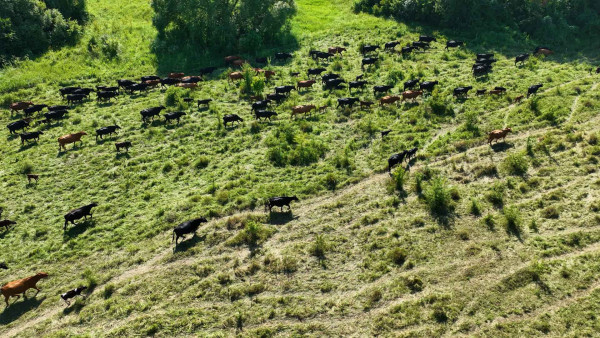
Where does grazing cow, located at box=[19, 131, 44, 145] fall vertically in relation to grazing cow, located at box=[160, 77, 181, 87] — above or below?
below

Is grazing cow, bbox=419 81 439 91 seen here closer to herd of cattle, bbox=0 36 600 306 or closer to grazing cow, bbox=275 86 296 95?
herd of cattle, bbox=0 36 600 306

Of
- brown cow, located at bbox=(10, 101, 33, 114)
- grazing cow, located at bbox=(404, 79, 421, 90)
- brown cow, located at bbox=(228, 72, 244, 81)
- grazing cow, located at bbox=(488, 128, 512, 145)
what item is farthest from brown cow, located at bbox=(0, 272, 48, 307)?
grazing cow, located at bbox=(404, 79, 421, 90)

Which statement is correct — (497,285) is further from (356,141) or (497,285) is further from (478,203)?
(356,141)

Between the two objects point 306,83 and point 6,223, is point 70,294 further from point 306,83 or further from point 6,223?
point 306,83

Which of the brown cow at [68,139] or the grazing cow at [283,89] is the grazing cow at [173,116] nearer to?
the brown cow at [68,139]

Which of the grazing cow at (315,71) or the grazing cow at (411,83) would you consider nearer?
the grazing cow at (411,83)

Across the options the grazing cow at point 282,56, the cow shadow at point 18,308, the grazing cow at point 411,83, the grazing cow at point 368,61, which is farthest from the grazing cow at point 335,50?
the cow shadow at point 18,308
